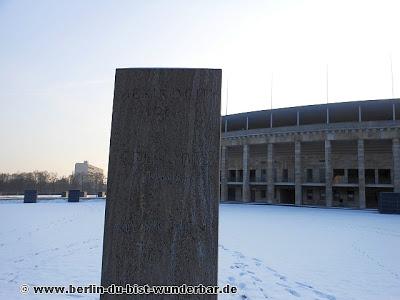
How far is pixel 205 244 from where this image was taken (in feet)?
5.88

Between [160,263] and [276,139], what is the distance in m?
42.0

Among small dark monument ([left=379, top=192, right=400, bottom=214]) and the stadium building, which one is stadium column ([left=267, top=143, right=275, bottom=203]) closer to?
the stadium building

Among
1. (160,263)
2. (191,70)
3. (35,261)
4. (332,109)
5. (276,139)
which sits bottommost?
(35,261)

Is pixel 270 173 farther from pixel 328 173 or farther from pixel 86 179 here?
pixel 86 179

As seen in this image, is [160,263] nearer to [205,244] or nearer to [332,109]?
[205,244]

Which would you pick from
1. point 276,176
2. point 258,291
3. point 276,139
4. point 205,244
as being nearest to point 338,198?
point 276,176

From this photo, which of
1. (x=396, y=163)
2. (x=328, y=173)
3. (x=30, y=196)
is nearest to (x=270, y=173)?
(x=328, y=173)

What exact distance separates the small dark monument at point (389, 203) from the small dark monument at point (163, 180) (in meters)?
33.4

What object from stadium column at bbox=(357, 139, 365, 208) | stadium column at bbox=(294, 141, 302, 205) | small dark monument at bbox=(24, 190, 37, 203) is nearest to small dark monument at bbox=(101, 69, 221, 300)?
small dark monument at bbox=(24, 190, 37, 203)

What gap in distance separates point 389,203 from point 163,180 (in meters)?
33.7

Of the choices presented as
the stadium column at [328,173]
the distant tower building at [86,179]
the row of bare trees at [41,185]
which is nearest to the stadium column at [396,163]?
the stadium column at [328,173]

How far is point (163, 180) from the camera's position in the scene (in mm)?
1843

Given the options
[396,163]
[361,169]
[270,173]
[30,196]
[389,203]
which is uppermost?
[396,163]

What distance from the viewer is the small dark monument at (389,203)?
95.2ft
